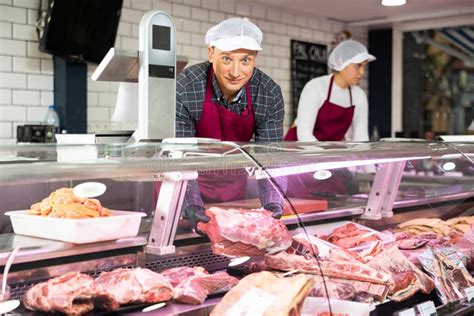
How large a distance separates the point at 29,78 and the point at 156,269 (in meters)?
3.85

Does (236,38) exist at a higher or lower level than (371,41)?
lower

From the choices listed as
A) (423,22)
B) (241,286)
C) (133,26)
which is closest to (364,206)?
(241,286)

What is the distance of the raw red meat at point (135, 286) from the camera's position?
171 cm

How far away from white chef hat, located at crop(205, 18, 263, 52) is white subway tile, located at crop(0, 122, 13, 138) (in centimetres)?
276

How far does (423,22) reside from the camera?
8000 mm

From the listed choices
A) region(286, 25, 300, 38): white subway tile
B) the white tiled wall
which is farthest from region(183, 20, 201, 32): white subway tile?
region(286, 25, 300, 38): white subway tile

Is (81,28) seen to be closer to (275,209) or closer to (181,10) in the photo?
(181,10)

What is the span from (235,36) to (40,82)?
293 cm

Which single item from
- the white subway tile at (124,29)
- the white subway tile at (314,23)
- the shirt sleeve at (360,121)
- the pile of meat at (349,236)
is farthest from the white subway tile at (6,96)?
the white subway tile at (314,23)

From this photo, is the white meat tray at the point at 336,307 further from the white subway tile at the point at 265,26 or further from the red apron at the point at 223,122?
the white subway tile at the point at 265,26

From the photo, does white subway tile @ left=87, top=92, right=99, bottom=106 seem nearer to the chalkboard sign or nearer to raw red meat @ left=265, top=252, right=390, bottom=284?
the chalkboard sign

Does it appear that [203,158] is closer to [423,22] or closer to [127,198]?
[127,198]

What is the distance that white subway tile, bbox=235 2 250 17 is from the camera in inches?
273

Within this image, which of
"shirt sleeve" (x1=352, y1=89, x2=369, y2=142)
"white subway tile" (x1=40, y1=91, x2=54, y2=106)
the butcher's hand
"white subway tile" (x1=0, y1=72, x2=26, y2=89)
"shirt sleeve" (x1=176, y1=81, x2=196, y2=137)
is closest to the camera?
the butcher's hand
